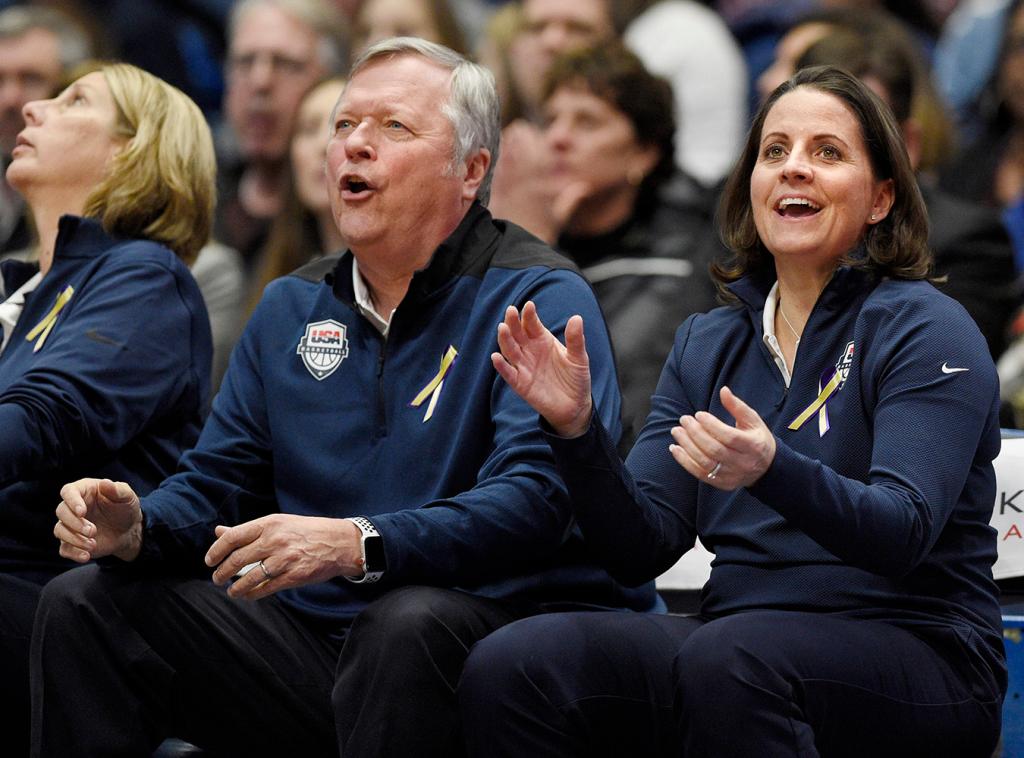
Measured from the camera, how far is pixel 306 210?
498cm

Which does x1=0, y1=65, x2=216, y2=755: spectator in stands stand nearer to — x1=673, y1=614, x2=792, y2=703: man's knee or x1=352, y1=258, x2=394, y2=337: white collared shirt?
x1=352, y1=258, x2=394, y2=337: white collared shirt

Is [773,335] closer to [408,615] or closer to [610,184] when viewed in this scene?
[408,615]

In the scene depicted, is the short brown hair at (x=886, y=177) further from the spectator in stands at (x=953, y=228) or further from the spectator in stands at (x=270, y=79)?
the spectator in stands at (x=270, y=79)

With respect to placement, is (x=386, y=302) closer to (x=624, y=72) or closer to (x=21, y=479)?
(x=21, y=479)

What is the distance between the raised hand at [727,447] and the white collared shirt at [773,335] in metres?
0.47

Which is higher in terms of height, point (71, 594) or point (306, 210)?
point (306, 210)

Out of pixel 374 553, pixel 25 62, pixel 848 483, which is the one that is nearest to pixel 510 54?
pixel 25 62

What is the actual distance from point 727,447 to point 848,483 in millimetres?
216

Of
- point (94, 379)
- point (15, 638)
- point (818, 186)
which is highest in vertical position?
point (818, 186)

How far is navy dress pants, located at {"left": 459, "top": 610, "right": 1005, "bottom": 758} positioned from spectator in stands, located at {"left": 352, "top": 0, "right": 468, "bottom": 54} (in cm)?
347

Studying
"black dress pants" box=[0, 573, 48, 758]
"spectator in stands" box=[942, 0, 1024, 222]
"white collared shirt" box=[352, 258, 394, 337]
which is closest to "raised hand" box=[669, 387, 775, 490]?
"white collared shirt" box=[352, 258, 394, 337]

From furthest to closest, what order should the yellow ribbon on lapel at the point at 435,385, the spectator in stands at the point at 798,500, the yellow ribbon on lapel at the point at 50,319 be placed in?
the yellow ribbon on lapel at the point at 50,319 → the yellow ribbon on lapel at the point at 435,385 → the spectator in stands at the point at 798,500

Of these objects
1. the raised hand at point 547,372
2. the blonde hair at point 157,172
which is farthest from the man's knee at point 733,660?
the blonde hair at point 157,172

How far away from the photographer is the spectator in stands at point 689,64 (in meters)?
5.66
